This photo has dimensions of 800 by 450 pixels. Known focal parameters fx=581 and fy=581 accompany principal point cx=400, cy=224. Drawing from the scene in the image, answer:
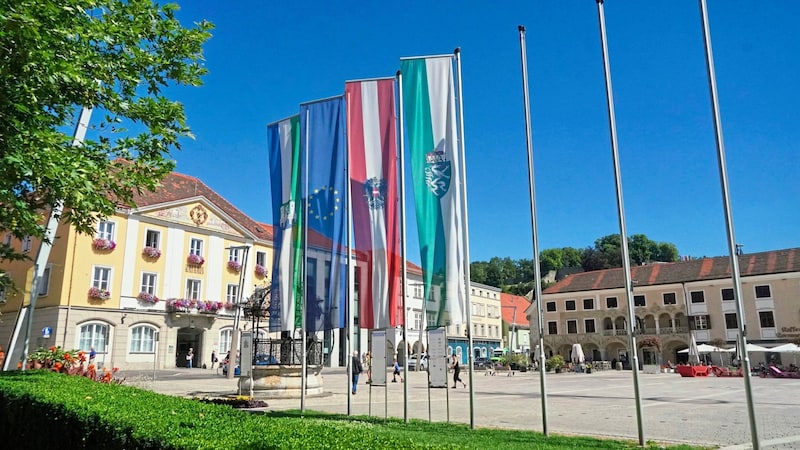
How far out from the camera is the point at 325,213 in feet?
49.7

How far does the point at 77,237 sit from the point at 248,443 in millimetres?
40625

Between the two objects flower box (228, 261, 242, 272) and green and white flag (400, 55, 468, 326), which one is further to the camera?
flower box (228, 261, 242, 272)

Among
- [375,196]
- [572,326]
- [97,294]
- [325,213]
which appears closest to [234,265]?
[97,294]

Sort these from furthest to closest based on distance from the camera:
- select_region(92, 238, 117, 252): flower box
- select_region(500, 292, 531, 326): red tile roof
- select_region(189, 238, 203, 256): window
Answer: select_region(500, 292, 531, 326): red tile roof → select_region(189, 238, 203, 256): window → select_region(92, 238, 117, 252): flower box

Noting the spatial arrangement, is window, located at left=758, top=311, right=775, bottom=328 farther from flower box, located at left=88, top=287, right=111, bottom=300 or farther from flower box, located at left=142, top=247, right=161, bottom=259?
flower box, located at left=88, top=287, right=111, bottom=300

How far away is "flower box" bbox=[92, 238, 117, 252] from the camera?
40562 mm

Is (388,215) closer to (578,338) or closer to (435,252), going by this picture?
(435,252)

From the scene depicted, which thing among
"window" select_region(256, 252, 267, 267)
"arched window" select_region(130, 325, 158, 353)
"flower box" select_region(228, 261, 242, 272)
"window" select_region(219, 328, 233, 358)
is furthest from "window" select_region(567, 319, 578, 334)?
"arched window" select_region(130, 325, 158, 353)

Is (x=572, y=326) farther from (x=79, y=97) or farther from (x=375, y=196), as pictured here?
(x=79, y=97)

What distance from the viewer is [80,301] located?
3947 cm

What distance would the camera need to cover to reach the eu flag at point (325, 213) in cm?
1477

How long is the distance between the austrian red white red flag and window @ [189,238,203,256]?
36.1 metres

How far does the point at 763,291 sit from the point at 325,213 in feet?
194

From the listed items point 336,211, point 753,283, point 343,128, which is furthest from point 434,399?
point 753,283
